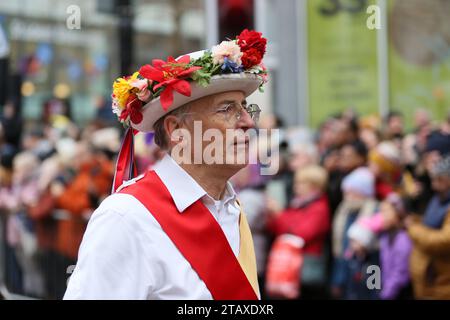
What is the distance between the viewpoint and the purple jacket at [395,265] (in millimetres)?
A: 6840

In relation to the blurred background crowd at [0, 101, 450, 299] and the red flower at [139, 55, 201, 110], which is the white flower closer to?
the red flower at [139, 55, 201, 110]

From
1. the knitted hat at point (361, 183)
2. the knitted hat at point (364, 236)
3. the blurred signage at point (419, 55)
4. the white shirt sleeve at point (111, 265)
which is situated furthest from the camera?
the blurred signage at point (419, 55)

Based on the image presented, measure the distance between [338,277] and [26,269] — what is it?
15.7 feet

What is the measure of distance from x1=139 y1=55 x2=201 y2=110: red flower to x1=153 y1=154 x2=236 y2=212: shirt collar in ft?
0.78

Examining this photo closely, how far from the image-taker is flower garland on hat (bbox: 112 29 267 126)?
10.9 ft

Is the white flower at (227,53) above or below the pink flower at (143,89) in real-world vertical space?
above

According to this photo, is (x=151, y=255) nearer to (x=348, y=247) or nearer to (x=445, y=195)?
(x=445, y=195)

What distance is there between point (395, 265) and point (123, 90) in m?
3.97

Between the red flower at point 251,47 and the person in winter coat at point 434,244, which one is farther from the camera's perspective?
the person in winter coat at point 434,244

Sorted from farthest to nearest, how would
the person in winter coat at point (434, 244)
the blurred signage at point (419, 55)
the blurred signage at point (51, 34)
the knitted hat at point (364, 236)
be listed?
the blurred signage at point (51, 34), the blurred signage at point (419, 55), the knitted hat at point (364, 236), the person in winter coat at point (434, 244)

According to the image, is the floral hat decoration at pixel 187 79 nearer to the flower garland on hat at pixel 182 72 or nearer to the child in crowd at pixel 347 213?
the flower garland on hat at pixel 182 72

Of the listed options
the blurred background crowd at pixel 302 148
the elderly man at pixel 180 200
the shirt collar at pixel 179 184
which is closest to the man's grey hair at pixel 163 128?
the elderly man at pixel 180 200

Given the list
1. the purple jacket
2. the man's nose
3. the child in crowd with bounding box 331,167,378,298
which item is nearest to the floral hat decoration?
the man's nose
